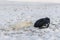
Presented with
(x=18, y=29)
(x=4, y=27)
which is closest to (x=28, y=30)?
(x=18, y=29)

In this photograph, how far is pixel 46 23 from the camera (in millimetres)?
7617

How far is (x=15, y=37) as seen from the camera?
6195mm

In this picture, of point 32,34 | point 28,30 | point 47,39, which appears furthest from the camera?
point 28,30

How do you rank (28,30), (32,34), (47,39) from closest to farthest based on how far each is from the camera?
1. (47,39)
2. (32,34)
3. (28,30)

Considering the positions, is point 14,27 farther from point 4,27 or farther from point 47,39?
point 47,39

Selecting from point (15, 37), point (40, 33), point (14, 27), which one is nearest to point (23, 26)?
point (14, 27)

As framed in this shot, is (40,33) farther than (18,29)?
No

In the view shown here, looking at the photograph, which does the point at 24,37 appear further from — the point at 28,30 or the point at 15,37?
the point at 28,30

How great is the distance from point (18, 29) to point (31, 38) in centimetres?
121

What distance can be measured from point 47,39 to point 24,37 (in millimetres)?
649

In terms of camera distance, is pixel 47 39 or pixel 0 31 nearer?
pixel 47 39

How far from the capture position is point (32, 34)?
664cm

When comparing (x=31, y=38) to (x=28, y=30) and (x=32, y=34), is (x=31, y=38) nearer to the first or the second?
(x=32, y=34)

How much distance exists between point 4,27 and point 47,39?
200 cm
